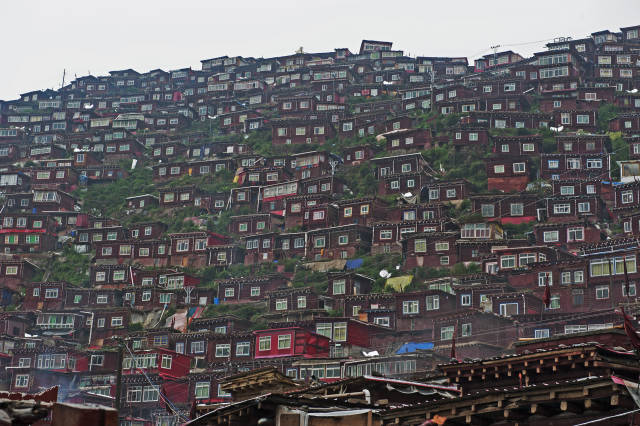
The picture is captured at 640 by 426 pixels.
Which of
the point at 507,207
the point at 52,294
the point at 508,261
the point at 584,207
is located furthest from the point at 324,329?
the point at 52,294

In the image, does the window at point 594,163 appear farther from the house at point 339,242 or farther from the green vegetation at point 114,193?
the green vegetation at point 114,193

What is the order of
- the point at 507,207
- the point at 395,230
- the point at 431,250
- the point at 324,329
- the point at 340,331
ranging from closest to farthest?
1. the point at 340,331
2. the point at 324,329
3. the point at 431,250
4. the point at 507,207
5. the point at 395,230

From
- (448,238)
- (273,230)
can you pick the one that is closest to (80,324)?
(273,230)

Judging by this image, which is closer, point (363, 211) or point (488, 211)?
point (488, 211)

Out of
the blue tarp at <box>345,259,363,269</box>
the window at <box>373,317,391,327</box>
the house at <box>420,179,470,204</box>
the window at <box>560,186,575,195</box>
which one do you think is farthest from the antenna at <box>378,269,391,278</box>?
the window at <box>560,186,575,195</box>

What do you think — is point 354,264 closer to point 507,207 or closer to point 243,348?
point 507,207

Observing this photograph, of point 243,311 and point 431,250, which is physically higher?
point 431,250

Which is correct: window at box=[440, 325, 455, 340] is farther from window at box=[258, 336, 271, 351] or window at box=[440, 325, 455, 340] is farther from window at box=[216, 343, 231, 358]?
window at box=[216, 343, 231, 358]

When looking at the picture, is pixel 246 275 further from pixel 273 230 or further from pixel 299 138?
pixel 299 138

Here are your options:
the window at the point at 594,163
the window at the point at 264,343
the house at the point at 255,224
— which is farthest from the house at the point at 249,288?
the window at the point at 594,163
